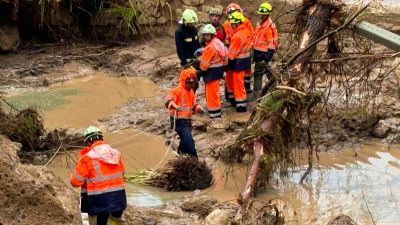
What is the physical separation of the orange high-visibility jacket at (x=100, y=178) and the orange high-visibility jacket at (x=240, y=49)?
5.36m

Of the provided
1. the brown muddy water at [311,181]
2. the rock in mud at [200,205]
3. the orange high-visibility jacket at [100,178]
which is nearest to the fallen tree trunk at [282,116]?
the rock in mud at [200,205]

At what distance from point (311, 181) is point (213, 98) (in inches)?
111

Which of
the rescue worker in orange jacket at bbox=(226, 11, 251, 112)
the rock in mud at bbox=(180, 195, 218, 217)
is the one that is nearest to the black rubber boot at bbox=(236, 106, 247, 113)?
the rescue worker in orange jacket at bbox=(226, 11, 251, 112)

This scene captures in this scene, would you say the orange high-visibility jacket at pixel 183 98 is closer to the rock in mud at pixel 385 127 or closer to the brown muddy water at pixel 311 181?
the brown muddy water at pixel 311 181

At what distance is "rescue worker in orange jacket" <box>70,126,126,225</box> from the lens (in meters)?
7.34

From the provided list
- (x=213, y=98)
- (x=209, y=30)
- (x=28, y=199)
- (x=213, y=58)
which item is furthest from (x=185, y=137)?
(x=28, y=199)

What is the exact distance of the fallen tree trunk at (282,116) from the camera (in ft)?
28.0

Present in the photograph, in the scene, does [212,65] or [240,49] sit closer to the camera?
[212,65]

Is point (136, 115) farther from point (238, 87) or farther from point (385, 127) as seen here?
point (385, 127)

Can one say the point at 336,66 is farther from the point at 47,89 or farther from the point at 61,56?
the point at 61,56

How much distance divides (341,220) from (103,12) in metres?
10.3

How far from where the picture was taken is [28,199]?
23.3ft

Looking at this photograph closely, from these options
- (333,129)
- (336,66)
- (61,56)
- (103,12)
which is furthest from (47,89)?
(336,66)

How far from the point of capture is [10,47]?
1620 cm
